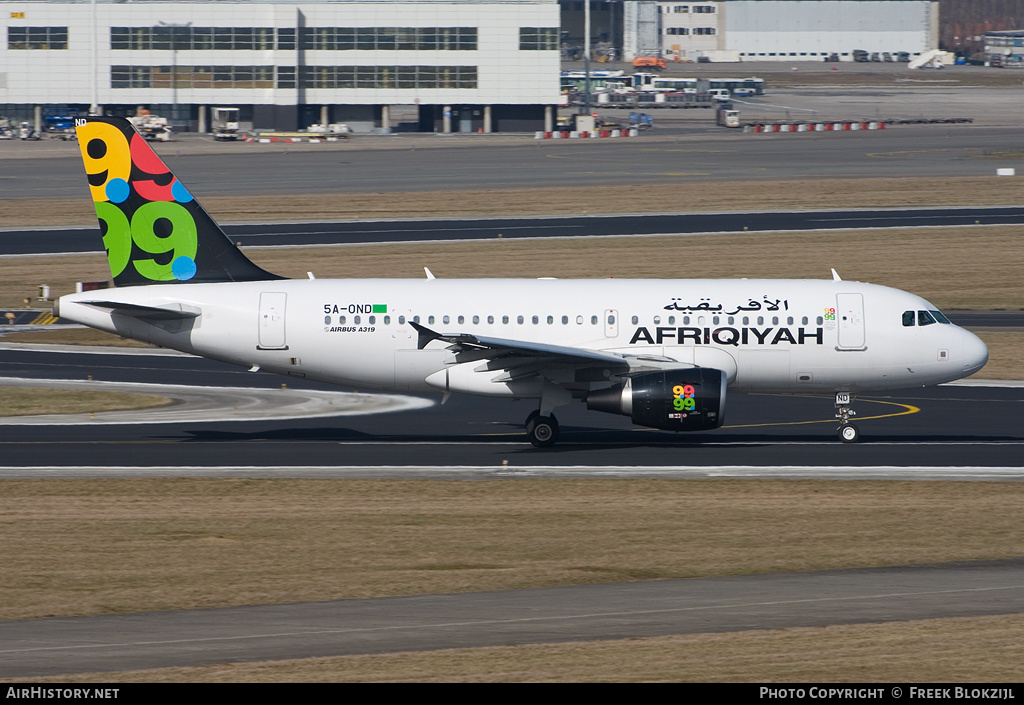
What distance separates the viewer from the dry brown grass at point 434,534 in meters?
23.3

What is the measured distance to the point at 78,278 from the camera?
210ft

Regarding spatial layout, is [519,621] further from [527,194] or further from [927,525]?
[527,194]

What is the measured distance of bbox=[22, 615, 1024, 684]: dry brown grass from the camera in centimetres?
1736

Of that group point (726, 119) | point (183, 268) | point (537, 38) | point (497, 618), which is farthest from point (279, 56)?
point (497, 618)

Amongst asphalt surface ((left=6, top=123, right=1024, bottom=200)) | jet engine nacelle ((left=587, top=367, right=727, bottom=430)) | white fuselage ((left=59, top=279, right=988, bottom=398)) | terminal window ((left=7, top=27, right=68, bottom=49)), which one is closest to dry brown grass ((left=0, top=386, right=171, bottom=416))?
white fuselage ((left=59, top=279, right=988, bottom=398))

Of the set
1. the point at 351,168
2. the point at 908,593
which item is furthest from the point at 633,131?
the point at 908,593

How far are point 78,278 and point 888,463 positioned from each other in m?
43.6

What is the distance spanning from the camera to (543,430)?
3625cm

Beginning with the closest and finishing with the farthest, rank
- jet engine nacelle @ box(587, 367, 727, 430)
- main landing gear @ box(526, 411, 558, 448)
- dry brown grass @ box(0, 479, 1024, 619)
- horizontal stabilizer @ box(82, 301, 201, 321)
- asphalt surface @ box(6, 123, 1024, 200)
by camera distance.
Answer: dry brown grass @ box(0, 479, 1024, 619), jet engine nacelle @ box(587, 367, 727, 430), horizontal stabilizer @ box(82, 301, 201, 321), main landing gear @ box(526, 411, 558, 448), asphalt surface @ box(6, 123, 1024, 200)

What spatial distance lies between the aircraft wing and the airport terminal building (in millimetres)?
129385

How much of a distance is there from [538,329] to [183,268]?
1031cm

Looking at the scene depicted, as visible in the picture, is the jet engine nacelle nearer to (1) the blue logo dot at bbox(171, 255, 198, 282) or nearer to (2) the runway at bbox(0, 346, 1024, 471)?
(2) the runway at bbox(0, 346, 1024, 471)

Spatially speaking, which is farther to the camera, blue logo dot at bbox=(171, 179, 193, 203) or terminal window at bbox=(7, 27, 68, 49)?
terminal window at bbox=(7, 27, 68, 49)

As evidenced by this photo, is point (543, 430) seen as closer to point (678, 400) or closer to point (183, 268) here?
point (678, 400)
